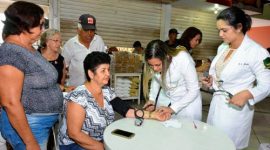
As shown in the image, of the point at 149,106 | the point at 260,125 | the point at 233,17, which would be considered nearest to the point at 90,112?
the point at 149,106

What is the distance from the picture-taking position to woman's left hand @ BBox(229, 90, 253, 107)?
5.36 ft

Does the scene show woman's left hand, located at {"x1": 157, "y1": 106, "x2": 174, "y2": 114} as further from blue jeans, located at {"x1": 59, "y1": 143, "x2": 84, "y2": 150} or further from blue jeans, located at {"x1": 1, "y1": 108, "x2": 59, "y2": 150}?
blue jeans, located at {"x1": 1, "y1": 108, "x2": 59, "y2": 150}

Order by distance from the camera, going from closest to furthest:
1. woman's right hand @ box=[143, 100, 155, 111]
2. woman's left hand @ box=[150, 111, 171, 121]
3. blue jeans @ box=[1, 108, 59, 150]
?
blue jeans @ box=[1, 108, 59, 150] < woman's left hand @ box=[150, 111, 171, 121] < woman's right hand @ box=[143, 100, 155, 111]

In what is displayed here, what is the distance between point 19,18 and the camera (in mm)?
1288

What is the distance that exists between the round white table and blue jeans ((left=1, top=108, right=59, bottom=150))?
0.37 metres

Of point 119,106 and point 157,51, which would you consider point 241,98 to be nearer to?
point 157,51

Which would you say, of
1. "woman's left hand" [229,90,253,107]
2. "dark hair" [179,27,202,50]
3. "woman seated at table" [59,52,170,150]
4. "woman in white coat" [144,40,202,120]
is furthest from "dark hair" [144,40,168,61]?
"dark hair" [179,27,202,50]

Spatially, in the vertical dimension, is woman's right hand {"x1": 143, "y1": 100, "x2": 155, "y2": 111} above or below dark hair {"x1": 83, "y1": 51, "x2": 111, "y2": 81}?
below

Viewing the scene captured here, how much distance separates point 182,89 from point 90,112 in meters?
0.83

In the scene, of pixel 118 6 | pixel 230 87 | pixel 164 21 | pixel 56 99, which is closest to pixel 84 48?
pixel 56 99

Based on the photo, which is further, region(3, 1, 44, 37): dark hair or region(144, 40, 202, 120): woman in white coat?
region(144, 40, 202, 120): woman in white coat

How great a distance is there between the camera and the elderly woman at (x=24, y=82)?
1232 mm

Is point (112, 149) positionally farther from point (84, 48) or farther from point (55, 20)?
point (55, 20)

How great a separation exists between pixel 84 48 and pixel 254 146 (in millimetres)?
2750
